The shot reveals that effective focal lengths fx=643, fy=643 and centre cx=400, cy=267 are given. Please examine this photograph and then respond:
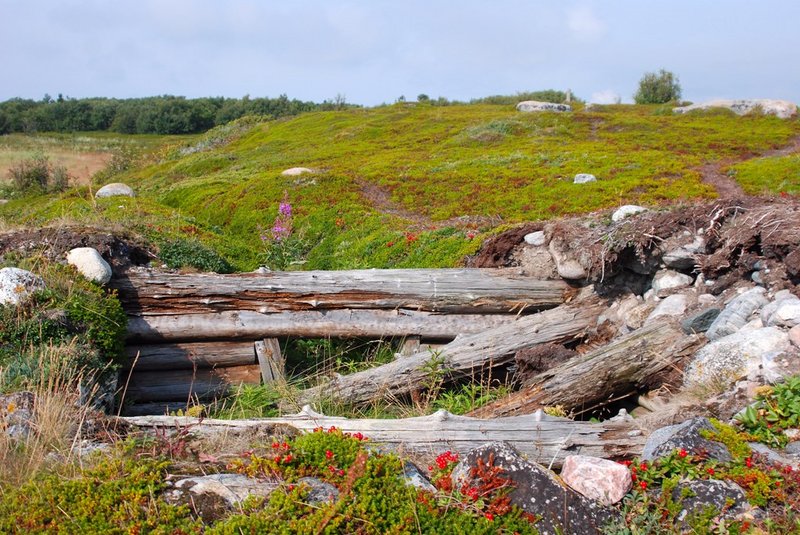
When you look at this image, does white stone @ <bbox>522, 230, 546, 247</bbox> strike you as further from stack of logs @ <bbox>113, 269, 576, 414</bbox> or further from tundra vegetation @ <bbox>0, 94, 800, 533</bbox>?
tundra vegetation @ <bbox>0, 94, 800, 533</bbox>

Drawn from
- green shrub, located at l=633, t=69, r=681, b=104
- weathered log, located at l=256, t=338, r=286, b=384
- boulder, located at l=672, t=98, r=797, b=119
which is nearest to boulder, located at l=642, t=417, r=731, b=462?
weathered log, located at l=256, t=338, r=286, b=384

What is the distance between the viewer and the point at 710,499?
15.1 feet

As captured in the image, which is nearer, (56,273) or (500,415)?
(500,415)

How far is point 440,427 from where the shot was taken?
599 centimetres

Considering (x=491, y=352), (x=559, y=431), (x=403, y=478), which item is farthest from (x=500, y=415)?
(x=403, y=478)

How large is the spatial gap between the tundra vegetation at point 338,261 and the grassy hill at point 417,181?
0.51 feet

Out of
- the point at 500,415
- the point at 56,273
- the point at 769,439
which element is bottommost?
the point at 500,415

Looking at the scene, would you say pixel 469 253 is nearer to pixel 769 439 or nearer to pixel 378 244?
pixel 378 244

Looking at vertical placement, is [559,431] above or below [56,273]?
below

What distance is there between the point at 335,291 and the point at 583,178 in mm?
19954

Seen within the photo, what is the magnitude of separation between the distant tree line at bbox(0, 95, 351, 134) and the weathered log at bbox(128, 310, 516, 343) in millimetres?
79772

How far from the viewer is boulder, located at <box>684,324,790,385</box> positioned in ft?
21.2

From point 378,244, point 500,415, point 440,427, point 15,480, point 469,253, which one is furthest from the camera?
point 378,244

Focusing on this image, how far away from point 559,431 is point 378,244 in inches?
479
